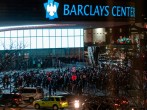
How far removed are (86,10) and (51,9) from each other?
549 centimetres

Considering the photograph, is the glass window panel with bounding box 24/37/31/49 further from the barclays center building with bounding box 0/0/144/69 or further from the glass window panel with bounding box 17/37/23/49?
the glass window panel with bounding box 17/37/23/49

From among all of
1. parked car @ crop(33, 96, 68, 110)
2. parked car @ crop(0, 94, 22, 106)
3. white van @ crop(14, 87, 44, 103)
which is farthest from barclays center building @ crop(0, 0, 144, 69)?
parked car @ crop(0, 94, 22, 106)

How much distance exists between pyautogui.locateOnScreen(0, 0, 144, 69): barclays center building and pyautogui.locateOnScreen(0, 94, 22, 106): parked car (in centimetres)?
1257

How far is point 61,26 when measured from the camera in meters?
68.5

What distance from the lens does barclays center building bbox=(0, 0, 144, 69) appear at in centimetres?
5722

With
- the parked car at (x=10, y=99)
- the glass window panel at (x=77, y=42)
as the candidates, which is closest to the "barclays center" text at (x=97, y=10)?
the glass window panel at (x=77, y=42)

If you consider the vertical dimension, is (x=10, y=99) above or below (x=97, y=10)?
below

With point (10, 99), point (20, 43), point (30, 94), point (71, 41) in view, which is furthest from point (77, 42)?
A: point (10, 99)

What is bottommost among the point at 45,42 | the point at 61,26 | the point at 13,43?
the point at 13,43

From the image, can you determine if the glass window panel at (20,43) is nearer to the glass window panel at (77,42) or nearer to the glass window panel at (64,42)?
the glass window panel at (64,42)

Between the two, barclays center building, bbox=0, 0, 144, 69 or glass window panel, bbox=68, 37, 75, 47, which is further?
glass window panel, bbox=68, 37, 75, 47

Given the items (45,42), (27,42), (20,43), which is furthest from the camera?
(45,42)

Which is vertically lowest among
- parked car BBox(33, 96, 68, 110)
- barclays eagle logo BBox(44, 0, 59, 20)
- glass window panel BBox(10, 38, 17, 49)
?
parked car BBox(33, 96, 68, 110)

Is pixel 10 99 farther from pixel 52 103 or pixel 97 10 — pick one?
pixel 97 10
